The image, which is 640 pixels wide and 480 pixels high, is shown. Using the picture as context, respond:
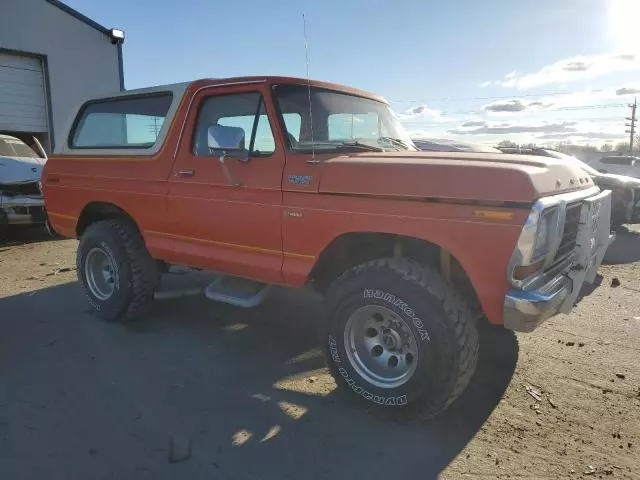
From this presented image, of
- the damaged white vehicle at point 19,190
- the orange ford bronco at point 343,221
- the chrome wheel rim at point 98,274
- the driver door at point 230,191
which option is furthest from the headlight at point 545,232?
the damaged white vehicle at point 19,190

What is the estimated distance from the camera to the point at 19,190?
9102mm

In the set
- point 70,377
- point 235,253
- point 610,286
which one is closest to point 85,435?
point 70,377

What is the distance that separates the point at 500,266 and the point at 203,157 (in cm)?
248

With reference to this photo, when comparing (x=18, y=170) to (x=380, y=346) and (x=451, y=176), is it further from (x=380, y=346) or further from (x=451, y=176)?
(x=451, y=176)

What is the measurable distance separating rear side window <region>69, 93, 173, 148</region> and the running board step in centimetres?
140

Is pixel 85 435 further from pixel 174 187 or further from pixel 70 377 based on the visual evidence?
pixel 174 187

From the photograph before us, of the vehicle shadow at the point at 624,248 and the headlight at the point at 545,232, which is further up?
the headlight at the point at 545,232

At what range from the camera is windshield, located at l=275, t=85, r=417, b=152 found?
150 inches

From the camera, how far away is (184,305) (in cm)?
554

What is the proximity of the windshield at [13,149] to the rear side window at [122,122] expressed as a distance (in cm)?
562

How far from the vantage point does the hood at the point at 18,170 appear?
914cm

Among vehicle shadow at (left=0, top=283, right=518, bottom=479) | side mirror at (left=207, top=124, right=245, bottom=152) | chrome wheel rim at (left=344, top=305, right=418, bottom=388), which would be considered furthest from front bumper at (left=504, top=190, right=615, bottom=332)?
side mirror at (left=207, top=124, right=245, bottom=152)

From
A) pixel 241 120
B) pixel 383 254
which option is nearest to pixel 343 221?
pixel 383 254

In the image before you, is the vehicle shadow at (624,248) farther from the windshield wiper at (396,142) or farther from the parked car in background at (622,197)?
the windshield wiper at (396,142)
